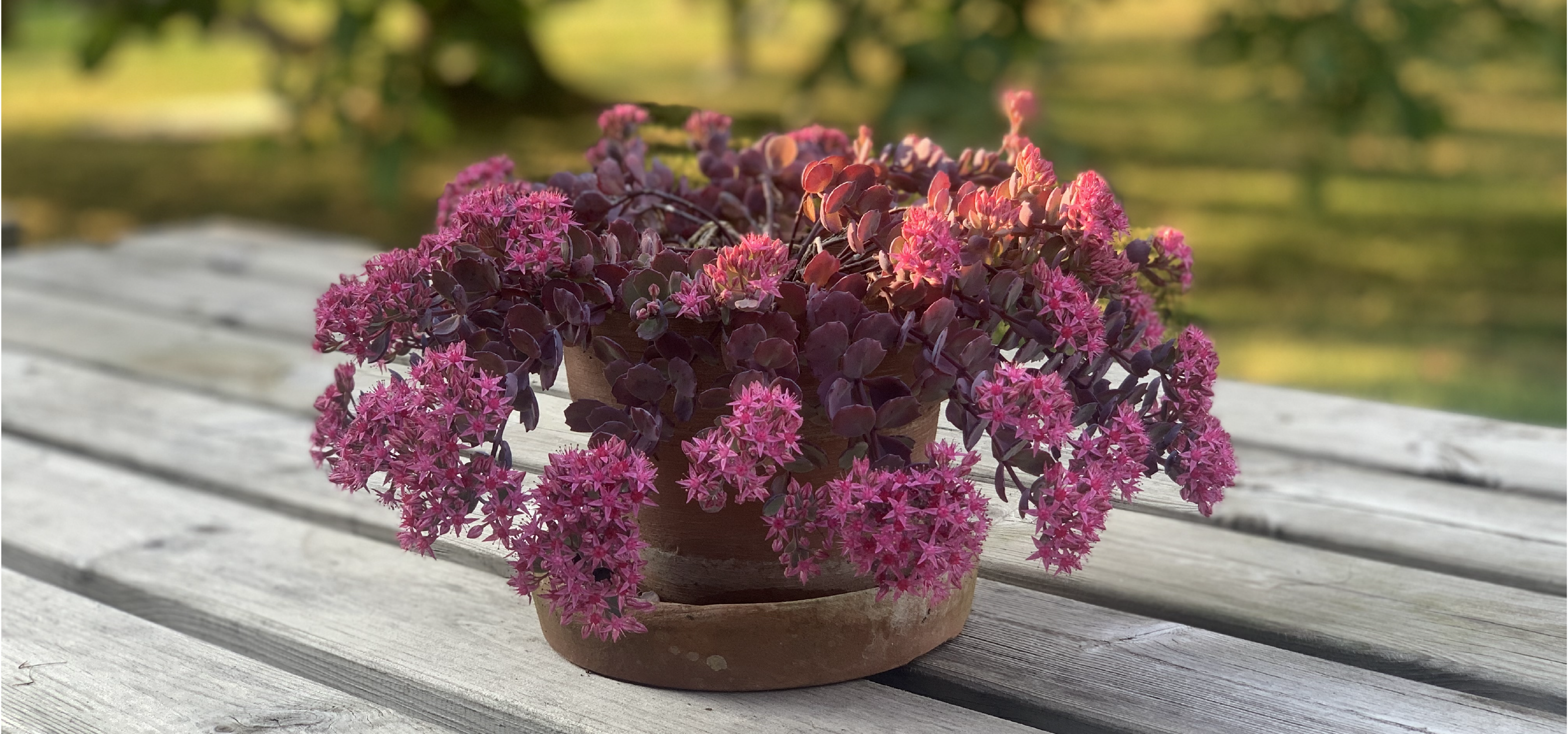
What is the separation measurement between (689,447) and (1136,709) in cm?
35

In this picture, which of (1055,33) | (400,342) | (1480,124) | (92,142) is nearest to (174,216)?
(92,142)

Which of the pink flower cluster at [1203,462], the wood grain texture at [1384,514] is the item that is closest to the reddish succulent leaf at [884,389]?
the wood grain texture at [1384,514]

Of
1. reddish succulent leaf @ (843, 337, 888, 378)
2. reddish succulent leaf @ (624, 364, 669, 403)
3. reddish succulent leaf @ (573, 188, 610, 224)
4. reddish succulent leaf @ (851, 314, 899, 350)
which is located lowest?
reddish succulent leaf @ (624, 364, 669, 403)

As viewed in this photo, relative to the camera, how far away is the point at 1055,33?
2.91m

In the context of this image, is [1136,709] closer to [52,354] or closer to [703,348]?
[703,348]

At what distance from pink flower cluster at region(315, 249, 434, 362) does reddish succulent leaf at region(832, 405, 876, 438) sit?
274mm

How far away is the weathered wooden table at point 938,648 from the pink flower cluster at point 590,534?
3.4 inches

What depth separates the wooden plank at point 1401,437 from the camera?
1.34 meters

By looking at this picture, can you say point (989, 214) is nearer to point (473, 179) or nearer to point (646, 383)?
point (646, 383)

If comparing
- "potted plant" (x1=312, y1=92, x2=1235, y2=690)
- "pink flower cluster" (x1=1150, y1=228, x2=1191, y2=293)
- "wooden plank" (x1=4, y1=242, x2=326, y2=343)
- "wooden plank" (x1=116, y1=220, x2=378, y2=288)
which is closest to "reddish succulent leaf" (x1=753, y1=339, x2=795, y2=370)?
"potted plant" (x1=312, y1=92, x2=1235, y2=690)

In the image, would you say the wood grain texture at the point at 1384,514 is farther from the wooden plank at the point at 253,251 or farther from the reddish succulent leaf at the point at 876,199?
the wooden plank at the point at 253,251

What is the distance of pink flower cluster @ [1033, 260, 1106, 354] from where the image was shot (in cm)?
81

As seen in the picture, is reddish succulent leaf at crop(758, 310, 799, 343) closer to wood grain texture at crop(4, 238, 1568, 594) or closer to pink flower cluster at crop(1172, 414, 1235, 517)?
wood grain texture at crop(4, 238, 1568, 594)

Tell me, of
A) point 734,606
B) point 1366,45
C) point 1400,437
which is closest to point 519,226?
point 734,606
